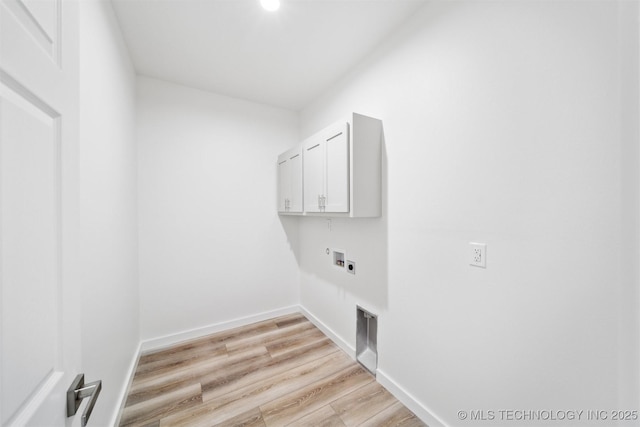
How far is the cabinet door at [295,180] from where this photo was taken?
2.54 metres

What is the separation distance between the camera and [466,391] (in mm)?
1379

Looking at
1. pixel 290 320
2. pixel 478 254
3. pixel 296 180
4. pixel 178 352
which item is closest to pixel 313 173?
pixel 296 180

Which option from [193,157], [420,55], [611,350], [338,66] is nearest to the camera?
[611,350]

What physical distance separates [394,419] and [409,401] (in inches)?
6.7

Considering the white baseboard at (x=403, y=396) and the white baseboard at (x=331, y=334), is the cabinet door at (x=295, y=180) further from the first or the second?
the white baseboard at (x=403, y=396)

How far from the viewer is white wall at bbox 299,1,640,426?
908 millimetres

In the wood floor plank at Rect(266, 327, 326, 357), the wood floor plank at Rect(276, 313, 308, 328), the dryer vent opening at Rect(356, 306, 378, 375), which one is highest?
the dryer vent opening at Rect(356, 306, 378, 375)

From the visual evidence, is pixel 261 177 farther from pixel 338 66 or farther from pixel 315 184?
pixel 338 66

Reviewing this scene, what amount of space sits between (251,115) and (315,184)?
1.37 metres

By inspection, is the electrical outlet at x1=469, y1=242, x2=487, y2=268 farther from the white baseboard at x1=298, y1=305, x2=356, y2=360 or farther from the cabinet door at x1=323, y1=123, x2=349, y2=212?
the white baseboard at x1=298, y1=305, x2=356, y2=360

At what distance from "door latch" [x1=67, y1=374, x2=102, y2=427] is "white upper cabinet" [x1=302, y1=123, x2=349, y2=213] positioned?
156 cm

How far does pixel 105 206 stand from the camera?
137 centimetres

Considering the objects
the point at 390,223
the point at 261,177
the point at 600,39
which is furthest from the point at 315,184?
the point at 600,39

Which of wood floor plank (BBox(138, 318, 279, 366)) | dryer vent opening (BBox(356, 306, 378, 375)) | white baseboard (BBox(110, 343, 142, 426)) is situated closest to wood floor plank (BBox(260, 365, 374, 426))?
dryer vent opening (BBox(356, 306, 378, 375))
